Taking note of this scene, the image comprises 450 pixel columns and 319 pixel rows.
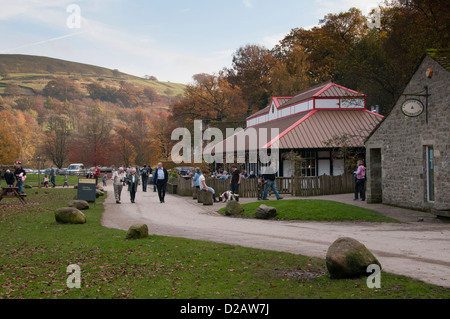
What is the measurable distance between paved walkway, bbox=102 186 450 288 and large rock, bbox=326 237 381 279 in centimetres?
85

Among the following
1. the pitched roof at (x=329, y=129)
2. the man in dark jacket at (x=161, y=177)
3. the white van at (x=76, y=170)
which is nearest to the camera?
the man in dark jacket at (x=161, y=177)

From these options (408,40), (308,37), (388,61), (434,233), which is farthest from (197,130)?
(434,233)

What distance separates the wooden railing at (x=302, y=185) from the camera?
91.5ft

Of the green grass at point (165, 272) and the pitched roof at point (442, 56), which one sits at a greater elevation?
the pitched roof at point (442, 56)

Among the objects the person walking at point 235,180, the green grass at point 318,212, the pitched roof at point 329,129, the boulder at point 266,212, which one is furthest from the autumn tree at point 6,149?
the boulder at point 266,212

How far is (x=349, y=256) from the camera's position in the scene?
7.52 meters

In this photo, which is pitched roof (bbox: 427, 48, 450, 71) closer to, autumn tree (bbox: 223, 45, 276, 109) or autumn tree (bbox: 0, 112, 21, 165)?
autumn tree (bbox: 223, 45, 276, 109)

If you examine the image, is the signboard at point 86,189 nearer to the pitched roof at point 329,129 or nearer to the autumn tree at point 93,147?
the pitched roof at point 329,129

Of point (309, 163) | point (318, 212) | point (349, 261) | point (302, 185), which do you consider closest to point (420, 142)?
point (318, 212)

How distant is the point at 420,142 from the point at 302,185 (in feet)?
33.1

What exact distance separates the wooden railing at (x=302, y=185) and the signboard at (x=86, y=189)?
8.40 metres

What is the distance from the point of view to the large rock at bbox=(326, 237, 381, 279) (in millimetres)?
7496

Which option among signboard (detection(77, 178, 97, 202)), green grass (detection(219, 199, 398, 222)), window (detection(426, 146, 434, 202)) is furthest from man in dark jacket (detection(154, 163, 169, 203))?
window (detection(426, 146, 434, 202))
